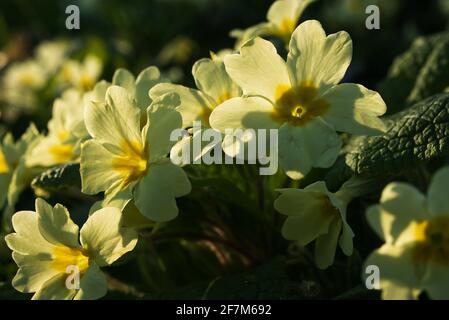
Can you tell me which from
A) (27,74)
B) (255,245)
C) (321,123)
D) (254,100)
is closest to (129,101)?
(254,100)

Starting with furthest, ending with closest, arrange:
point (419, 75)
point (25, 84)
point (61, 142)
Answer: point (25, 84) < point (419, 75) < point (61, 142)

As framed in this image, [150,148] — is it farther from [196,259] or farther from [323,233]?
[196,259]

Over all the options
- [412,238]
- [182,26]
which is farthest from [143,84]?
[182,26]

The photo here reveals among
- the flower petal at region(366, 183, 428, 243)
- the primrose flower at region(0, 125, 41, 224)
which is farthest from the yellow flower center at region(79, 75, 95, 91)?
the flower petal at region(366, 183, 428, 243)

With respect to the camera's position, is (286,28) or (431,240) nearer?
(431,240)

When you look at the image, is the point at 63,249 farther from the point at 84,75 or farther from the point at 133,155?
the point at 84,75

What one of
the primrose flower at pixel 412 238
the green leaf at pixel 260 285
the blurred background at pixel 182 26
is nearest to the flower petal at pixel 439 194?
the primrose flower at pixel 412 238

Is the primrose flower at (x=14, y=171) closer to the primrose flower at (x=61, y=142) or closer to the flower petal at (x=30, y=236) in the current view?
the primrose flower at (x=61, y=142)
